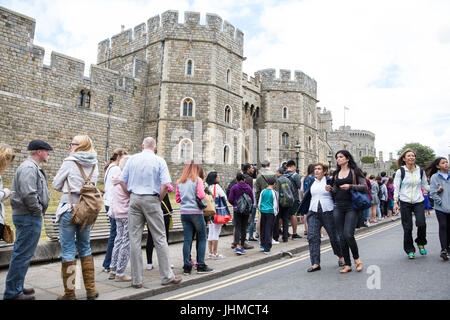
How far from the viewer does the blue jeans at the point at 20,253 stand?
11.9 feet

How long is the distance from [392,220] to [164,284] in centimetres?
1167

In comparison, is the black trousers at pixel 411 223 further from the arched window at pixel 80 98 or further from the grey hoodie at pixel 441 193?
the arched window at pixel 80 98

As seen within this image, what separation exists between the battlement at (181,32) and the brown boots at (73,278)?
1870cm

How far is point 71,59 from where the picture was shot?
59.2 feet

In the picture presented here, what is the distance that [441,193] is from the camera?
5.83 m

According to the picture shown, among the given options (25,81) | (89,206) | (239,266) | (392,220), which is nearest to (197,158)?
(25,81)

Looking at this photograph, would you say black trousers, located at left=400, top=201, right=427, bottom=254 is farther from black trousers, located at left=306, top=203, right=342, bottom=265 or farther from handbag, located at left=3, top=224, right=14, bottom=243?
handbag, located at left=3, top=224, right=14, bottom=243

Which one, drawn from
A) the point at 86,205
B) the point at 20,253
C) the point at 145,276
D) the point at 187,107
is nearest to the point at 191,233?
the point at 145,276

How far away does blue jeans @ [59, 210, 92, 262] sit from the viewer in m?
3.78

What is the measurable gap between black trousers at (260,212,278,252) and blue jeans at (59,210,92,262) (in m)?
3.61

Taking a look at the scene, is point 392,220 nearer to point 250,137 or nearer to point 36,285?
point 36,285

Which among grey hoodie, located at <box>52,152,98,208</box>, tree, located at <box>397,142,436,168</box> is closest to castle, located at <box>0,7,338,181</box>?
grey hoodie, located at <box>52,152,98,208</box>

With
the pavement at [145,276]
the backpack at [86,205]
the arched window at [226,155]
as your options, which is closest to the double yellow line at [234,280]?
the pavement at [145,276]

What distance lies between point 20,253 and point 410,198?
19.8ft
